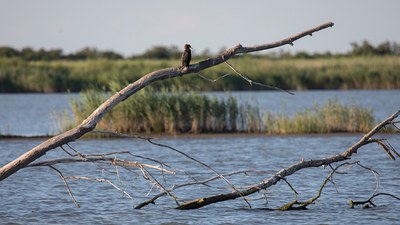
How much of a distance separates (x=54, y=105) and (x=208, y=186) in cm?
2300

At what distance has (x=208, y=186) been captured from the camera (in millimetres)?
11094

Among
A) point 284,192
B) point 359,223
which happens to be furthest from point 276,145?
point 359,223

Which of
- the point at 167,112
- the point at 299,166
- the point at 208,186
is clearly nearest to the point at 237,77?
the point at 167,112

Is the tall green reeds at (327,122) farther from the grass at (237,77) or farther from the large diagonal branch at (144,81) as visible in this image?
the grass at (237,77)

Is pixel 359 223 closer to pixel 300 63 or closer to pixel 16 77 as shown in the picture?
pixel 16 77

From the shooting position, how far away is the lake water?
10.5 metres

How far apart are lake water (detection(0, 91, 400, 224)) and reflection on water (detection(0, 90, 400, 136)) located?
4.82 ft

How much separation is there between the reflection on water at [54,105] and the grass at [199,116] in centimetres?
48

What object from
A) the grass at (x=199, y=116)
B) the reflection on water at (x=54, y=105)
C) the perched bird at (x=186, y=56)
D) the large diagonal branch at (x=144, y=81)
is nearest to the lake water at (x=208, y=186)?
the grass at (x=199, y=116)

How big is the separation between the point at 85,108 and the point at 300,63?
2708 cm

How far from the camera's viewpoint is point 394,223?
10.0 metres

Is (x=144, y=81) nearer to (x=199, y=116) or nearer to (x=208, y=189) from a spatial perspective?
(x=208, y=189)

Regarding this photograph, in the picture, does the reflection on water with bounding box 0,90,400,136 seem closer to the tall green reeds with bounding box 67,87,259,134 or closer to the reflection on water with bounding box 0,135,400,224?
the tall green reeds with bounding box 67,87,259,134

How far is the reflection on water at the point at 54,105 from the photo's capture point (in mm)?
23388
